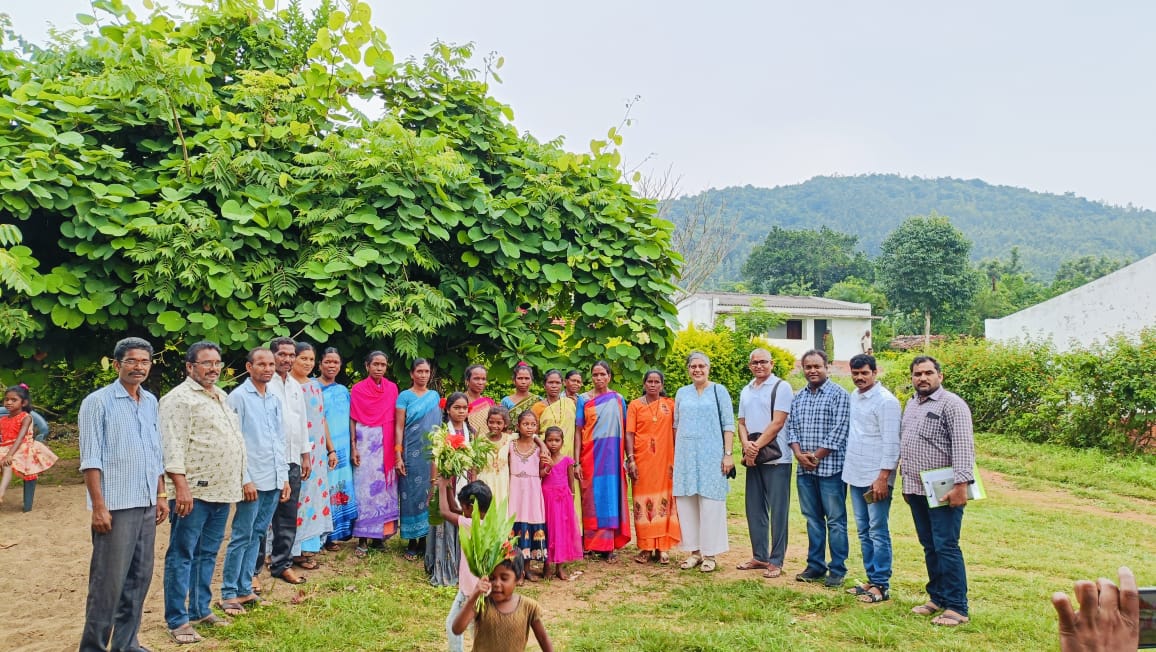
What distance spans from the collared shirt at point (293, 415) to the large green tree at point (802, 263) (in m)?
50.4

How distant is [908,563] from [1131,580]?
5993 mm

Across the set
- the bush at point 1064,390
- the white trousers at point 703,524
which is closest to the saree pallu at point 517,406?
the white trousers at point 703,524

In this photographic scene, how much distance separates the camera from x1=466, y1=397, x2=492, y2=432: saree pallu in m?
6.40

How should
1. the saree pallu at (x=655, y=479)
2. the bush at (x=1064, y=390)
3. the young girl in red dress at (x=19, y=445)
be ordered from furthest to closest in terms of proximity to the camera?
the bush at (x=1064, y=390) → the young girl in red dress at (x=19, y=445) → the saree pallu at (x=655, y=479)

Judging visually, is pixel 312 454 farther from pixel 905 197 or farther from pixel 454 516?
pixel 905 197

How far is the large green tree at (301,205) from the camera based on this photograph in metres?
6.20

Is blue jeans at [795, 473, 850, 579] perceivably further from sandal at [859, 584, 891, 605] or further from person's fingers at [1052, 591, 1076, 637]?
person's fingers at [1052, 591, 1076, 637]

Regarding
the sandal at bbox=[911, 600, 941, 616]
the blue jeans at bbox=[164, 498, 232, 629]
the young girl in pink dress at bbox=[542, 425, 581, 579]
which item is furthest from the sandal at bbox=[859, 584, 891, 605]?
the blue jeans at bbox=[164, 498, 232, 629]

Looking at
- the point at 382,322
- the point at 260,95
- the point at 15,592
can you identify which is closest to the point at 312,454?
the point at 382,322

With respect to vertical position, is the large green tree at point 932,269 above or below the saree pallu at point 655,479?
above

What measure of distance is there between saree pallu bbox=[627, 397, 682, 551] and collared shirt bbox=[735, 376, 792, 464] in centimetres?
70

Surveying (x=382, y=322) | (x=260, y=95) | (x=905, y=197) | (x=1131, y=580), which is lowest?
(x=1131, y=580)

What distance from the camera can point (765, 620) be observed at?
17.3 feet

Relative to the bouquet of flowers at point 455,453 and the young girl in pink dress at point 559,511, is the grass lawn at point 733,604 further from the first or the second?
the bouquet of flowers at point 455,453
